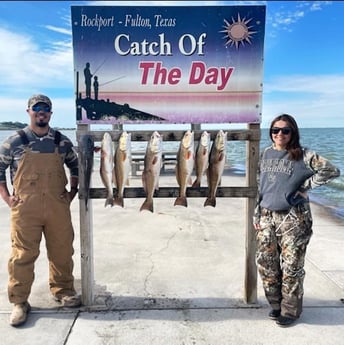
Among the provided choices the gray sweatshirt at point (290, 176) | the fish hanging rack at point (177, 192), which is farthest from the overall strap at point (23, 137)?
the gray sweatshirt at point (290, 176)

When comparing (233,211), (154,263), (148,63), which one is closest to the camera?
(148,63)

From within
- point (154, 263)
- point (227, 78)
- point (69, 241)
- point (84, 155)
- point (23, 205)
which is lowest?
point (154, 263)

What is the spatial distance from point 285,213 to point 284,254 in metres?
0.35

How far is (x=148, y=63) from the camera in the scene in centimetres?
331

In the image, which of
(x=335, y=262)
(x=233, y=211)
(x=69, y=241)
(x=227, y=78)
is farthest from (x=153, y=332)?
(x=233, y=211)

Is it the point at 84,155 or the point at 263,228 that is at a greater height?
the point at 84,155

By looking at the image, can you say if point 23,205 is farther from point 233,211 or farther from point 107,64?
point 233,211

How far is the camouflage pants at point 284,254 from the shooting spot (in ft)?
10.1

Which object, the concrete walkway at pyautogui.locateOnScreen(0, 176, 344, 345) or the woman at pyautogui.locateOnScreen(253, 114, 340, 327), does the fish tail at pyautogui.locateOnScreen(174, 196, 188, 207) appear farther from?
the concrete walkway at pyautogui.locateOnScreen(0, 176, 344, 345)

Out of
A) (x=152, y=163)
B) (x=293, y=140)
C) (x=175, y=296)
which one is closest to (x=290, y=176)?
(x=293, y=140)

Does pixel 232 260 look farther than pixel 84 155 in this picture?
Yes

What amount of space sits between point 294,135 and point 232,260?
2.22 m

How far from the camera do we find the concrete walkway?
3.04 m

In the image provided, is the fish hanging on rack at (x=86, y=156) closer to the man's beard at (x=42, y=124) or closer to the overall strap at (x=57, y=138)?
the overall strap at (x=57, y=138)
